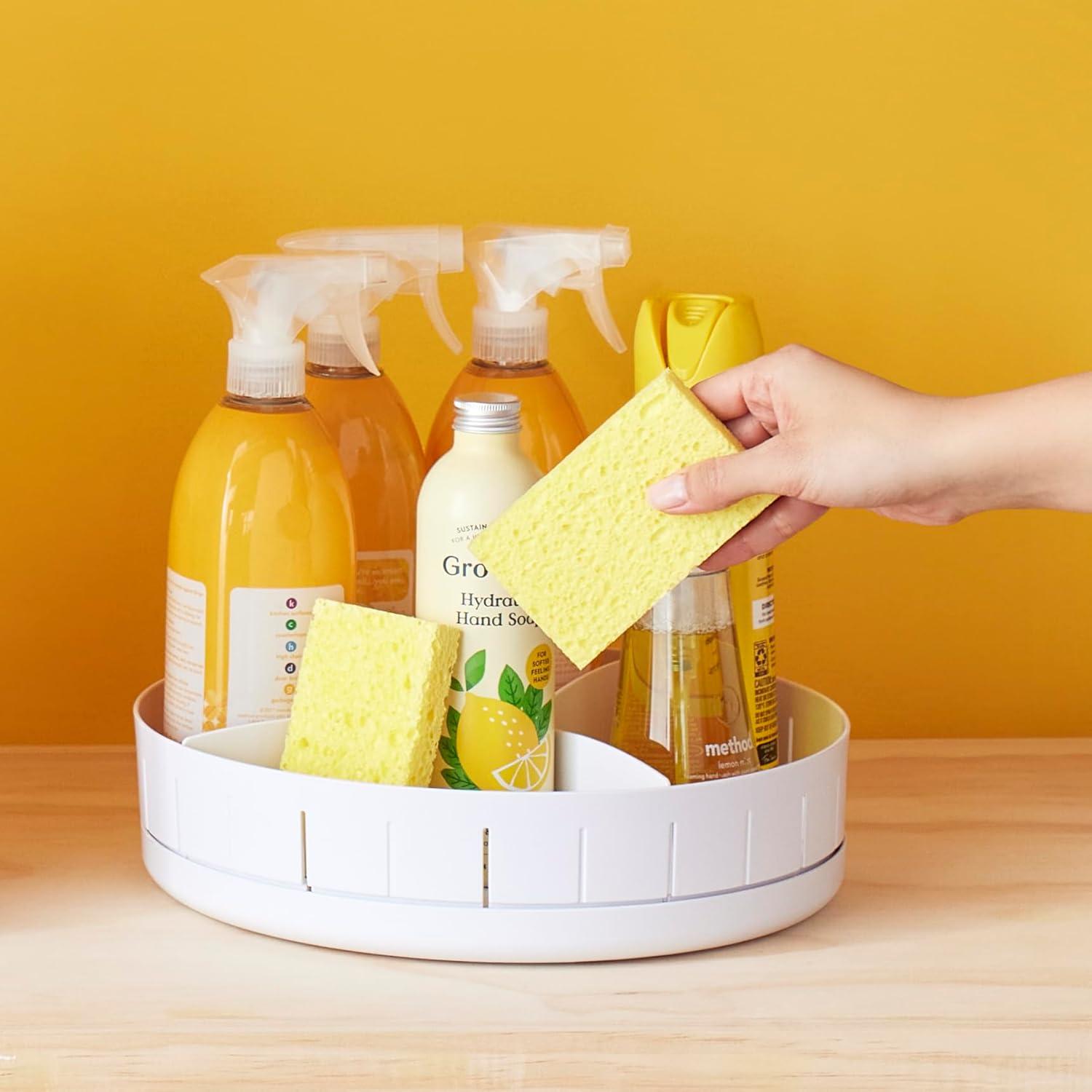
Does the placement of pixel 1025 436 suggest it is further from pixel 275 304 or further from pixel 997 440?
pixel 275 304

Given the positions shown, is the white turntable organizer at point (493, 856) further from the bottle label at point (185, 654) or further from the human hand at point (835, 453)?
the human hand at point (835, 453)

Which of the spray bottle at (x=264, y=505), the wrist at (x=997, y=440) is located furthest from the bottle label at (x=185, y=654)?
the wrist at (x=997, y=440)

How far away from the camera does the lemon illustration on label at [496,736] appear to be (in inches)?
27.9

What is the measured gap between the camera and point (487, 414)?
69cm

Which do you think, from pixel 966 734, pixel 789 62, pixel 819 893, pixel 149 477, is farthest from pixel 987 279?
pixel 149 477

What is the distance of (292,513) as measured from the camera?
721 mm

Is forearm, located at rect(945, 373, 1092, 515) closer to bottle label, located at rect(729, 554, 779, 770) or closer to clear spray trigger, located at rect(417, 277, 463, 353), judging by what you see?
bottle label, located at rect(729, 554, 779, 770)

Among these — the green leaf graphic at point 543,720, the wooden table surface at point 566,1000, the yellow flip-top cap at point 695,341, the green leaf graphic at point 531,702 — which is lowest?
the wooden table surface at point 566,1000

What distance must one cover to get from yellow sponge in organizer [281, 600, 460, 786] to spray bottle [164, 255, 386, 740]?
0.02 metres

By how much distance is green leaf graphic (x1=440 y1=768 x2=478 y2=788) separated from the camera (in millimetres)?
717

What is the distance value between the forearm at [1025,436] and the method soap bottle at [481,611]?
20 cm

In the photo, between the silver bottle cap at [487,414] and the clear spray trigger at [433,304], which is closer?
the silver bottle cap at [487,414]

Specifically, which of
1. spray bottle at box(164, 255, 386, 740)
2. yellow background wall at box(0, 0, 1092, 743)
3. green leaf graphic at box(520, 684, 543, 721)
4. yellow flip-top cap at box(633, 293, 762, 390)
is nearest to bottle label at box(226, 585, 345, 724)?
spray bottle at box(164, 255, 386, 740)

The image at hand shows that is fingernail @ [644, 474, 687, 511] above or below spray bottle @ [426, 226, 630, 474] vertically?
below
